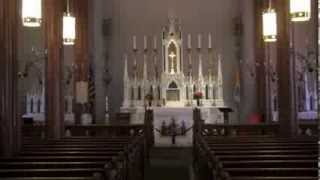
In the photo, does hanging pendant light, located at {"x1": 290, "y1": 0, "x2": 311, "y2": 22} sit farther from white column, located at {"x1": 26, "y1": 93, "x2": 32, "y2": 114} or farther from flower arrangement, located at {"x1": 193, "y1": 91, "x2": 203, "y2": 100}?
white column, located at {"x1": 26, "y1": 93, "x2": 32, "y2": 114}

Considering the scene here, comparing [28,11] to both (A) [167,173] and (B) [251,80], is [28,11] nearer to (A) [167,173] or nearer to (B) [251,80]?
(A) [167,173]

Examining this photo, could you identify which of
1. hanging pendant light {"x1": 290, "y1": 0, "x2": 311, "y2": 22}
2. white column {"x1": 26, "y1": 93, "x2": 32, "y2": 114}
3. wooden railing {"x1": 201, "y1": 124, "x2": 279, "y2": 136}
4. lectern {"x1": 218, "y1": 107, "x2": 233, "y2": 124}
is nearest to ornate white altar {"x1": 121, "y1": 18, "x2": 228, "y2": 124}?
lectern {"x1": 218, "y1": 107, "x2": 233, "y2": 124}

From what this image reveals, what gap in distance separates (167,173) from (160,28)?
1179 cm

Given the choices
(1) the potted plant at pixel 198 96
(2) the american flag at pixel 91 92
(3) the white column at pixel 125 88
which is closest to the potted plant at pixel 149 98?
(3) the white column at pixel 125 88

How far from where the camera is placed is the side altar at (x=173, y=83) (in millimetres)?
21031

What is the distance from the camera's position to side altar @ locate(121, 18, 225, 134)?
21031mm

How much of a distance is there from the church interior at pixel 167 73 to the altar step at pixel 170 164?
29 mm

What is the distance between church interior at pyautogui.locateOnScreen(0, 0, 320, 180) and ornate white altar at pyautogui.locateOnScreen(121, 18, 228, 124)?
0.04m

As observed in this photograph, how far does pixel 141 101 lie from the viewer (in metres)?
21.6

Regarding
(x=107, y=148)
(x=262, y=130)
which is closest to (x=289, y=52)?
(x=262, y=130)

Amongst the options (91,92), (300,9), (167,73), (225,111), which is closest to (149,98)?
(167,73)

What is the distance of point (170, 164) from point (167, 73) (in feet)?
26.4

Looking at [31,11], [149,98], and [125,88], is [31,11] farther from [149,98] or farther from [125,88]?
[125,88]

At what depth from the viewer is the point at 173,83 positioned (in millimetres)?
21641
